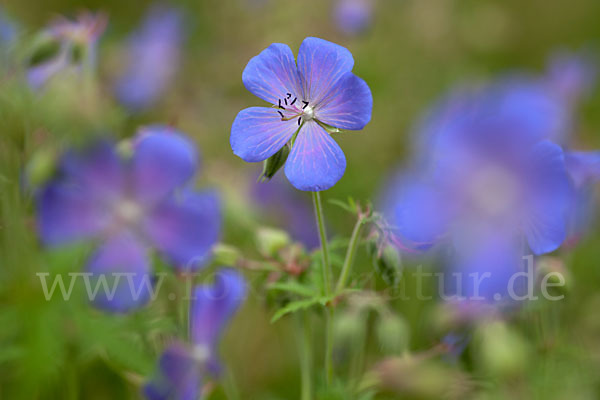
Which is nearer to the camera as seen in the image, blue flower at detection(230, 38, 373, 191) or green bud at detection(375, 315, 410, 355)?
blue flower at detection(230, 38, 373, 191)

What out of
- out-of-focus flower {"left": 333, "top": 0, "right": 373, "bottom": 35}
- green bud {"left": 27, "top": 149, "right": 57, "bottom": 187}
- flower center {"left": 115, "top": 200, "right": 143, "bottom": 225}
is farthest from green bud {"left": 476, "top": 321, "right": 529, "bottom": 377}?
out-of-focus flower {"left": 333, "top": 0, "right": 373, "bottom": 35}

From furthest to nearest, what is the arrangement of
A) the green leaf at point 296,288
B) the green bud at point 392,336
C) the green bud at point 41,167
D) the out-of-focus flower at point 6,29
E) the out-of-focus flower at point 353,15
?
the out-of-focus flower at point 353,15 < the out-of-focus flower at point 6,29 < the green bud at point 392,336 < the green bud at point 41,167 < the green leaf at point 296,288

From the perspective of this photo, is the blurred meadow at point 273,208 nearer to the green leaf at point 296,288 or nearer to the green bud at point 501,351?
the green bud at point 501,351

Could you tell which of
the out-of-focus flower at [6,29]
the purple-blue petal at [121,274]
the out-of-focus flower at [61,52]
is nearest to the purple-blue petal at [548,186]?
the purple-blue petal at [121,274]

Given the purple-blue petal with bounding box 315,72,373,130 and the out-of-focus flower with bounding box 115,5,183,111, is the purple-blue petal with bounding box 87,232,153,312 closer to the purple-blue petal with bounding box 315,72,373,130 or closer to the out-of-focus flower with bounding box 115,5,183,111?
the purple-blue petal with bounding box 315,72,373,130

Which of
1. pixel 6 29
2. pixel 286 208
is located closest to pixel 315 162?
pixel 6 29

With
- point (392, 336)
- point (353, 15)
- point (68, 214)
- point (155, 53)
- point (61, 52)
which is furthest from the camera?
point (155, 53)

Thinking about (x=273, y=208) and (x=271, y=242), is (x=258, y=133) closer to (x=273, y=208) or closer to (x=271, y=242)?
(x=271, y=242)
